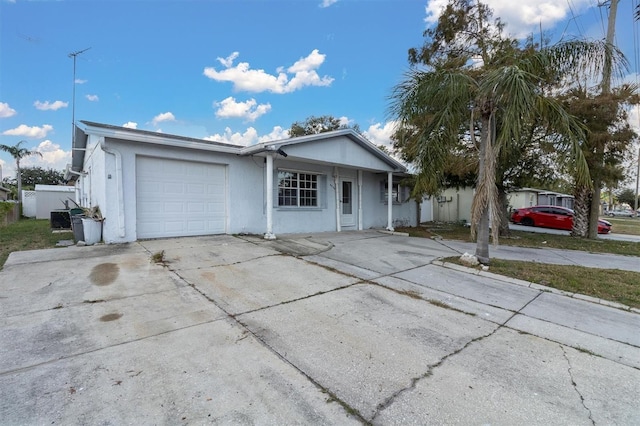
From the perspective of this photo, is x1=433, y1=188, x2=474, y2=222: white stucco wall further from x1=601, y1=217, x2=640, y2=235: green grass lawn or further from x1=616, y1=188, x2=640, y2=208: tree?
x1=616, y1=188, x2=640, y2=208: tree

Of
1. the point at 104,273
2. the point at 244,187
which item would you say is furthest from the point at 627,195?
the point at 104,273

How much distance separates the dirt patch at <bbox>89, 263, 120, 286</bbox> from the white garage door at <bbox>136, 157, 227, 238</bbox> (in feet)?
8.40

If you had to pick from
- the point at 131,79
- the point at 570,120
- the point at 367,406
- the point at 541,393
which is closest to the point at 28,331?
the point at 367,406

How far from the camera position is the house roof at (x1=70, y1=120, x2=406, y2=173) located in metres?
7.17

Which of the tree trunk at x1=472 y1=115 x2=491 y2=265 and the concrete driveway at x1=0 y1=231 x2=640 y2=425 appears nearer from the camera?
the concrete driveway at x1=0 y1=231 x2=640 y2=425

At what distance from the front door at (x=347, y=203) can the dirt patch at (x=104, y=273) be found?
28.4 feet

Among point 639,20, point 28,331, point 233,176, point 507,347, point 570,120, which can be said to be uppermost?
point 639,20

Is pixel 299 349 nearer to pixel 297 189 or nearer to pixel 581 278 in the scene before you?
pixel 581 278

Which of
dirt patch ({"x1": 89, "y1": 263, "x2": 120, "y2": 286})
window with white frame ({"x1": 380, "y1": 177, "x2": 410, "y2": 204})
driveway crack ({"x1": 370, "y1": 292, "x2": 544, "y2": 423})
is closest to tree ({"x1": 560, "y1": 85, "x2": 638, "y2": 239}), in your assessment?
window with white frame ({"x1": 380, "y1": 177, "x2": 410, "y2": 204})

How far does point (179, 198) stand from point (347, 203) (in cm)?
693

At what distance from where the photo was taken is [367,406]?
227 cm

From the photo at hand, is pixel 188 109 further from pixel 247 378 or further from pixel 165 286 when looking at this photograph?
pixel 247 378

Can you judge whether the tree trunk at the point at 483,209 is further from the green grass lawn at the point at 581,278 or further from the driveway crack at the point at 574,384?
the driveway crack at the point at 574,384

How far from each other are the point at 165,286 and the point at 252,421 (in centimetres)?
341
